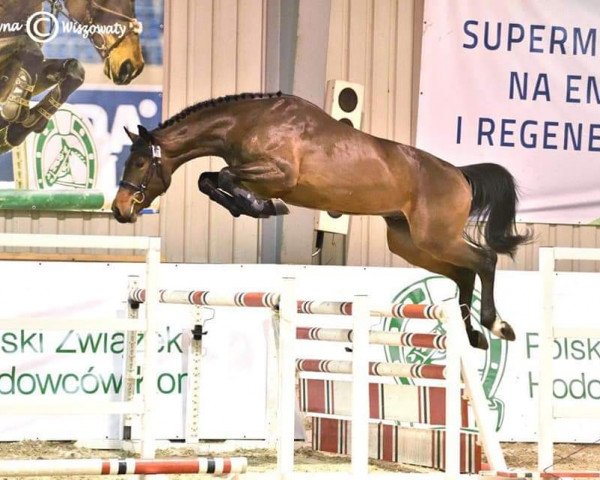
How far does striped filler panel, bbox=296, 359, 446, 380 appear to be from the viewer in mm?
5703

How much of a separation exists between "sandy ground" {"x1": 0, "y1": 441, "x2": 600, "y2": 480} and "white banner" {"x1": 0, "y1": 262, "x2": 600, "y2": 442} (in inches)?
6.7

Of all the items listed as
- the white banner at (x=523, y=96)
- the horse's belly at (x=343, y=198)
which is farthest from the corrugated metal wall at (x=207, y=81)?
the horse's belly at (x=343, y=198)

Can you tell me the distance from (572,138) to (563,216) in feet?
2.00

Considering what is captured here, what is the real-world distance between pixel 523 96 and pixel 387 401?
322 cm

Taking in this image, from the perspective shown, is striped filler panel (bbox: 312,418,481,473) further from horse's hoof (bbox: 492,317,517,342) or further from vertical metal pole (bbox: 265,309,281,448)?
horse's hoof (bbox: 492,317,517,342)

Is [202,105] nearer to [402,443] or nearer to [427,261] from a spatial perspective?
[427,261]

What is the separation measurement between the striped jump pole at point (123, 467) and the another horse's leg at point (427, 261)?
7.21 ft

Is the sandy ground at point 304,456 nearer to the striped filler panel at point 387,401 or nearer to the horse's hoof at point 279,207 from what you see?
the striped filler panel at point 387,401

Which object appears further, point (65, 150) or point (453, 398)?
point (65, 150)

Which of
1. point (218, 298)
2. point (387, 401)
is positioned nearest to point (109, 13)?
point (218, 298)

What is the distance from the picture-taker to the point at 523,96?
912cm

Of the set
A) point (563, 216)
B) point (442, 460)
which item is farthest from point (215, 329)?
point (563, 216)

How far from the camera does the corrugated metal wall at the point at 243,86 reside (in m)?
8.88

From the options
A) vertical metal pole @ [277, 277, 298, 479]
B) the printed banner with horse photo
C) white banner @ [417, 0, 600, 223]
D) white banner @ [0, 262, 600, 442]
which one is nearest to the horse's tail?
vertical metal pole @ [277, 277, 298, 479]
